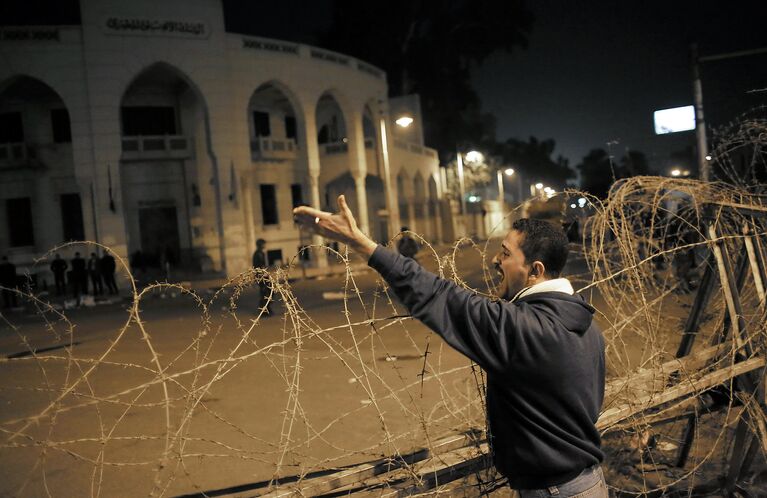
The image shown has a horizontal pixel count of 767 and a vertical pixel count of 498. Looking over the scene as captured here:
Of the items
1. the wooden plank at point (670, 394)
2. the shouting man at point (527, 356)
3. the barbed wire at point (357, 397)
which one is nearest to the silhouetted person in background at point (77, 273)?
the barbed wire at point (357, 397)

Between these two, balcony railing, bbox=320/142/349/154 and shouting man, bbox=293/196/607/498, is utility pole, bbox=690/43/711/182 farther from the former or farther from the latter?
balcony railing, bbox=320/142/349/154

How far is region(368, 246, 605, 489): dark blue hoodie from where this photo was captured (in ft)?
6.33

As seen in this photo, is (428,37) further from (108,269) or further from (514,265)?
(514,265)

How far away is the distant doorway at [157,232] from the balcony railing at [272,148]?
5101mm

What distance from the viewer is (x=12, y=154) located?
24.9 meters

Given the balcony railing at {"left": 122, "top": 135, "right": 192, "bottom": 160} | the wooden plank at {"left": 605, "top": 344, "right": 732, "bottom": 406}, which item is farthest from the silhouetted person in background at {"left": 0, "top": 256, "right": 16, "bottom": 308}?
the wooden plank at {"left": 605, "top": 344, "right": 732, "bottom": 406}

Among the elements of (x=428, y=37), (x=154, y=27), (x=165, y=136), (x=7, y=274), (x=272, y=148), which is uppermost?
(x=428, y=37)

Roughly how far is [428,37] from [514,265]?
1863 inches

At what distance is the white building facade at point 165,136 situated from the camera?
22.3 m

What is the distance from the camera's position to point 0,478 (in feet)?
15.3

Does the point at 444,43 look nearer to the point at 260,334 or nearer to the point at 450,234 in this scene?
the point at 450,234

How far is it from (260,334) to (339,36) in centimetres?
4218

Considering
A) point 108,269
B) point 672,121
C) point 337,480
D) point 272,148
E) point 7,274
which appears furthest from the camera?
point 272,148

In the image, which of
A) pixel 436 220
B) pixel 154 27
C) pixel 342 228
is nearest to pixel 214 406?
pixel 342 228
